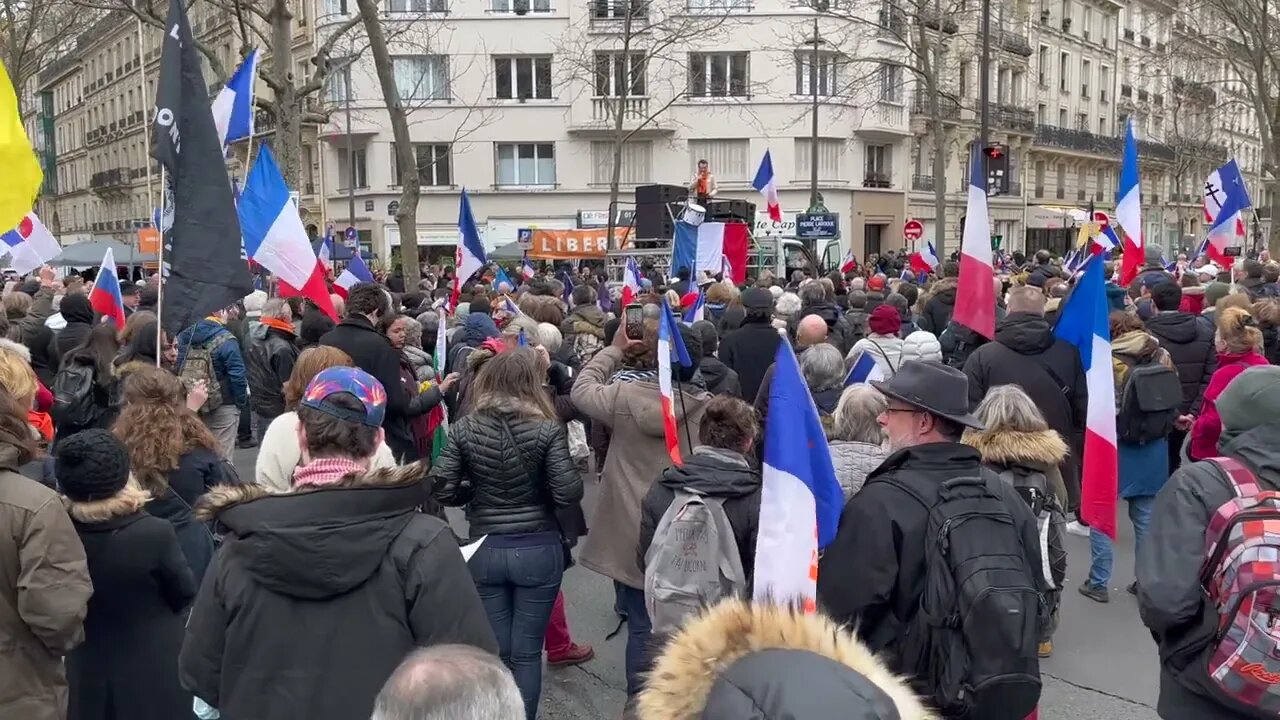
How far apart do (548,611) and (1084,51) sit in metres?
55.1

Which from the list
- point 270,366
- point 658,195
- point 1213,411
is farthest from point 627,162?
point 1213,411

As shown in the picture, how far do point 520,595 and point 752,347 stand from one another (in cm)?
369

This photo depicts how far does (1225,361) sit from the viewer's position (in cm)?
640

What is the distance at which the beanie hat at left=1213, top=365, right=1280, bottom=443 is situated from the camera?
3035 mm

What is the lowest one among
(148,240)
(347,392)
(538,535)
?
(538,535)

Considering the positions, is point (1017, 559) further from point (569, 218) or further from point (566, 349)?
point (569, 218)

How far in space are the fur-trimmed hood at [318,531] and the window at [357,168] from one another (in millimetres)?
36541

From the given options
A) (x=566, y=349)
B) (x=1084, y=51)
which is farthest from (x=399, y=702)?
(x=1084, y=51)

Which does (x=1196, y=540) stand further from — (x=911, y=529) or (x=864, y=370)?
(x=864, y=370)

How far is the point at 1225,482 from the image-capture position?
Result: 302 cm

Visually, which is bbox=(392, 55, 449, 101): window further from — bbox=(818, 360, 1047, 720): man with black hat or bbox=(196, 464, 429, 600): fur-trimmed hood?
bbox=(196, 464, 429, 600): fur-trimmed hood

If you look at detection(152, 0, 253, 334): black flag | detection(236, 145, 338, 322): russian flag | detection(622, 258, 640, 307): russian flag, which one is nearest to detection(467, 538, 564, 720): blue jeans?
detection(152, 0, 253, 334): black flag

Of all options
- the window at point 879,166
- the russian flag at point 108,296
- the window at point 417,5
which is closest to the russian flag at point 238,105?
the russian flag at point 108,296

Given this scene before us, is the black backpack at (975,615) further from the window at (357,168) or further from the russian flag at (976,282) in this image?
the window at (357,168)
